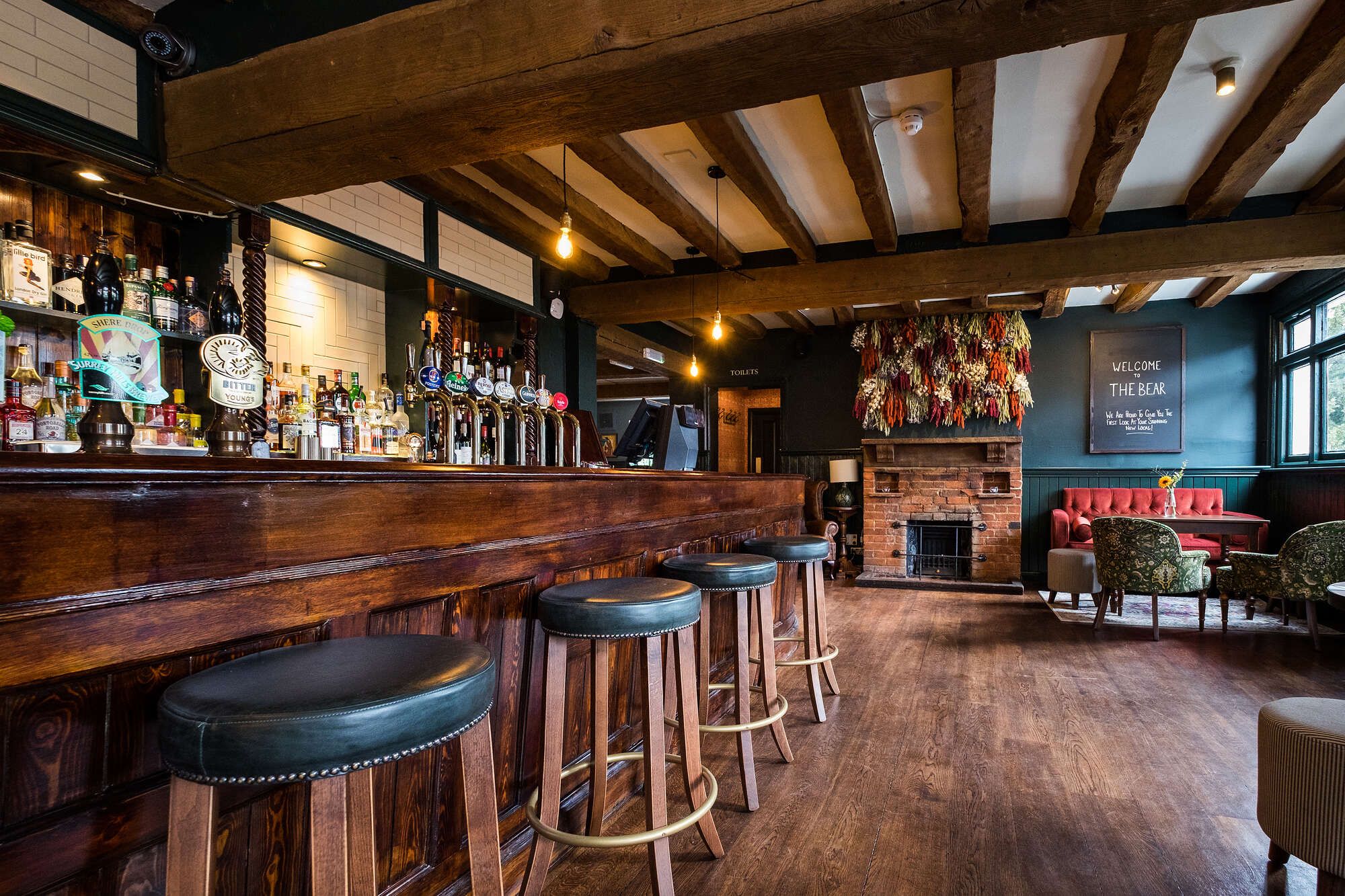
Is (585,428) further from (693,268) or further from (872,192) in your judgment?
→ (872,192)

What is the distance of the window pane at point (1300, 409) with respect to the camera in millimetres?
5832

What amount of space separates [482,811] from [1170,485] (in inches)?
259

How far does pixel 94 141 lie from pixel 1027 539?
7.70 m

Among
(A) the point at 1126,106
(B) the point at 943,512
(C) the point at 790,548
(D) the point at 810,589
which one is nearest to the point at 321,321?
(C) the point at 790,548

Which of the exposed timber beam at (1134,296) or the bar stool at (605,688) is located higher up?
the exposed timber beam at (1134,296)

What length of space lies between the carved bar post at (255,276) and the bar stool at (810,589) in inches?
89.0

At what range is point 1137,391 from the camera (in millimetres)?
6891

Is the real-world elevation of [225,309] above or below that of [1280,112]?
below

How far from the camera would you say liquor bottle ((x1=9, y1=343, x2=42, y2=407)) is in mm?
2236

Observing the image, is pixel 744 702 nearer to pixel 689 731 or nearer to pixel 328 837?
pixel 689 731

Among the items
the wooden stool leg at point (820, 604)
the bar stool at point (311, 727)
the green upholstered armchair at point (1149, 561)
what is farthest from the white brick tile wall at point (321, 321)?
the green upholstered armchair at point (1149, 561)

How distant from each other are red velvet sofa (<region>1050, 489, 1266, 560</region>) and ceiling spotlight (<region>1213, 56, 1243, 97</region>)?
4.06 meters

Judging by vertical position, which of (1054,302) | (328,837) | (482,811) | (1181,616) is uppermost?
(1054,302)

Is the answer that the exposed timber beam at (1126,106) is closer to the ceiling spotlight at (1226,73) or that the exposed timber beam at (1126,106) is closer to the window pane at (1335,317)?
the ceiling spotlight at (1226,73)
